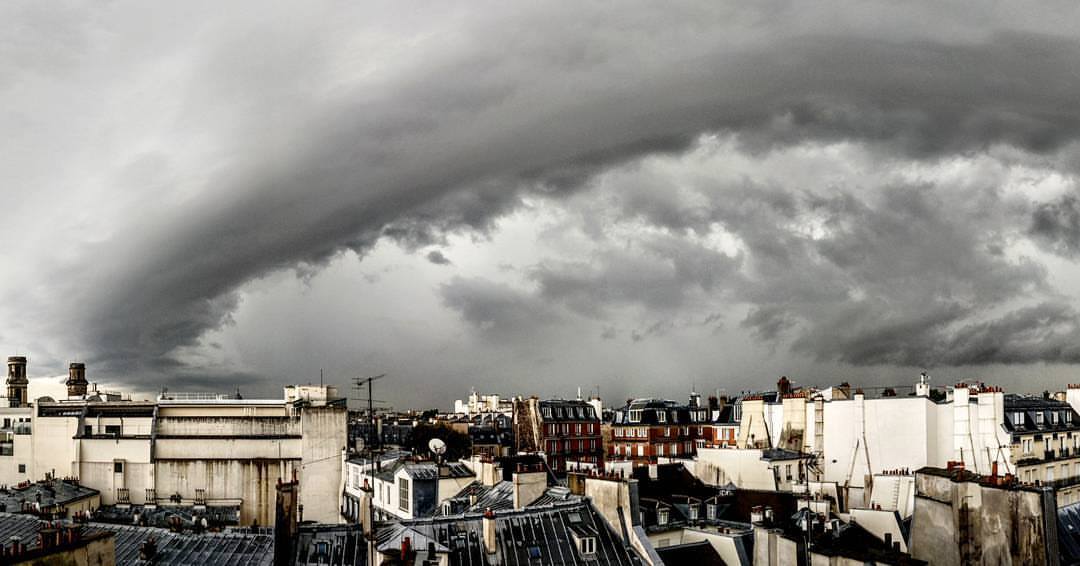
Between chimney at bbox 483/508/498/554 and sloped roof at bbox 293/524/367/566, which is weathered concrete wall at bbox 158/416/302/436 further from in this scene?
chimney at bbox 483/508/498/554

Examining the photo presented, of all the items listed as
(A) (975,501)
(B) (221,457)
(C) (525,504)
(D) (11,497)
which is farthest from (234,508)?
(A) (975,501)

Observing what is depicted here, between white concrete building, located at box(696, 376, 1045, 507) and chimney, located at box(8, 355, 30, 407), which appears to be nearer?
white concrete building, located at box(696, 376, 1045, 507)

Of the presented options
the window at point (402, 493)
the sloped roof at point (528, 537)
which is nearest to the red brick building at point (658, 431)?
the window at point (402, 493)

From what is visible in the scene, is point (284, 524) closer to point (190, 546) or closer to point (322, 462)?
point (190, 546)

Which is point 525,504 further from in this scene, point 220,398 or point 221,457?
point 220,398

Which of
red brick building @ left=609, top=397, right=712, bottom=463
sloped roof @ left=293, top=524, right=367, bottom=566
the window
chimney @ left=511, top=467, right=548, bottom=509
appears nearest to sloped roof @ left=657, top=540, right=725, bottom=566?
chimney @ left=511, top=467, right=548, bottom=509
